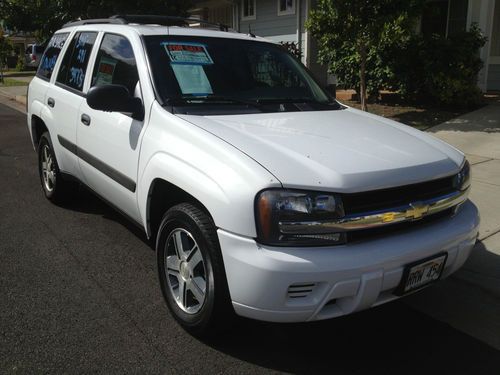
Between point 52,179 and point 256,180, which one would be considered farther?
point 52,179

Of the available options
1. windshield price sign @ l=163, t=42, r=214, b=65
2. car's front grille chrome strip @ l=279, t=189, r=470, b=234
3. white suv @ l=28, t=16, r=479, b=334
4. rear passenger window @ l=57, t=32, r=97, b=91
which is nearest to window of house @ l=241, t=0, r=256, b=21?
rear passenger window @ l=57, t=32, r=97, b=91

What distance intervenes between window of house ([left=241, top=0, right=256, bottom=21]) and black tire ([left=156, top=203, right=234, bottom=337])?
14983 millimetres

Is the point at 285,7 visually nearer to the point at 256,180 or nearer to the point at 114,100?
the point at 114,100

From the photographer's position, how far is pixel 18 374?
264 cm

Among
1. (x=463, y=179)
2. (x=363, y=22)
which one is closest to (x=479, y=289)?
(x=463, y=179)

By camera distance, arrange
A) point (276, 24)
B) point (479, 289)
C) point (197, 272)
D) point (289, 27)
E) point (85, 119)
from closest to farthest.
Answer: point (197, 272)
point (479, 289)
point (85, 119)
point (289, 27)
point (276, 24)

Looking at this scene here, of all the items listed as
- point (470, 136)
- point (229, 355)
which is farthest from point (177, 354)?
point (470, 136)

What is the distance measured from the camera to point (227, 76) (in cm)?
369

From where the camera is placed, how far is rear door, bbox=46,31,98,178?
4.38 metres

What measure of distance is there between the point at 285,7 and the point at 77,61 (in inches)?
472

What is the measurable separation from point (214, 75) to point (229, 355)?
1933 millimetres

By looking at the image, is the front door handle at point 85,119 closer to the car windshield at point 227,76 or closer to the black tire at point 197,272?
the car windshield at point 227,76

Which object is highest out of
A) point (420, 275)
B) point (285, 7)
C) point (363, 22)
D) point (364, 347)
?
point (285, 7)

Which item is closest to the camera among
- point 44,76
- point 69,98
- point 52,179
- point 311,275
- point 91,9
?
point 311,275
